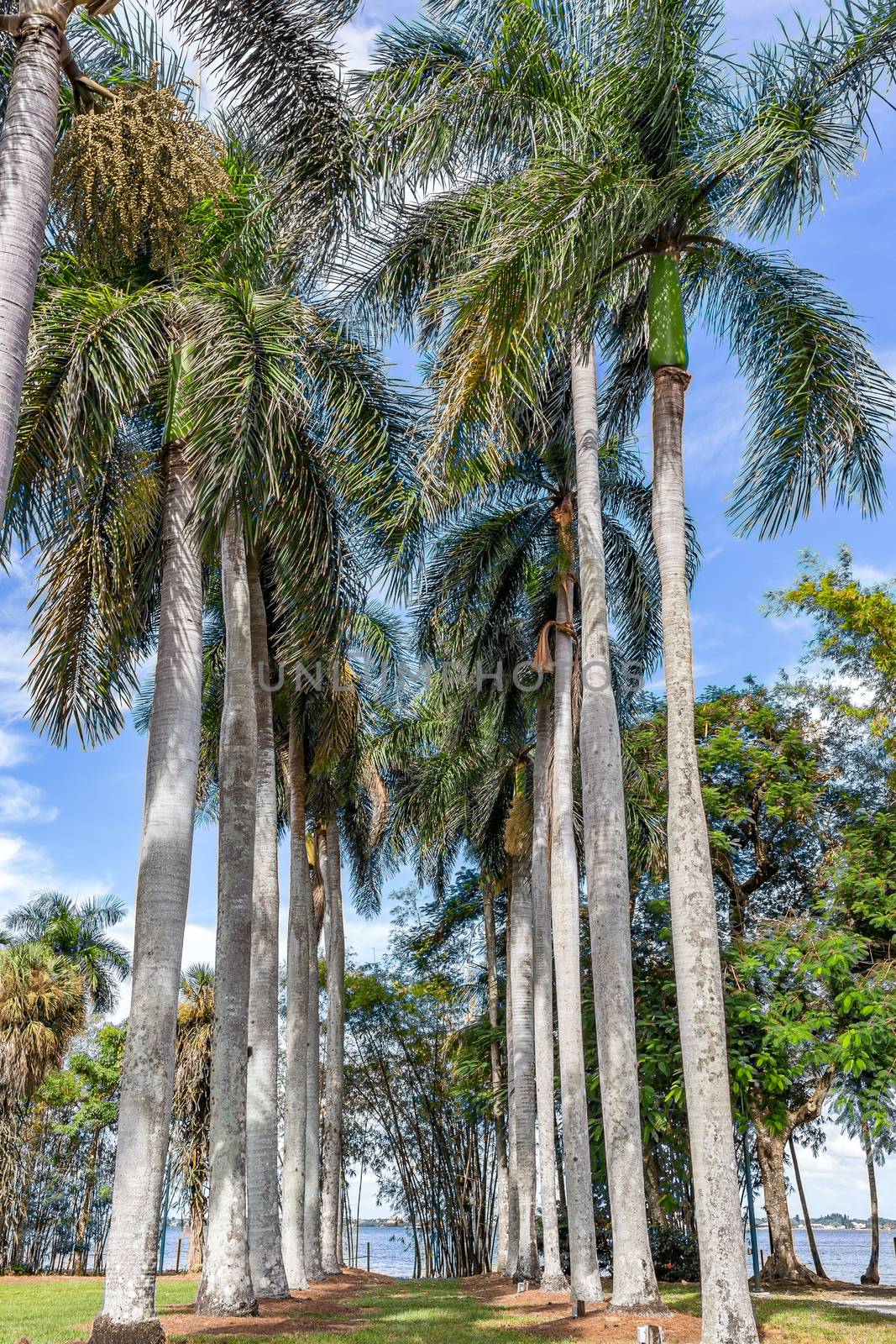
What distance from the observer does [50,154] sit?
20.3 ft

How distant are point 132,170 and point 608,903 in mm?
9301

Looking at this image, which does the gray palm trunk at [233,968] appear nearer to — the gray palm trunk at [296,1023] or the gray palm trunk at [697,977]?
the gray palm trunk at [296,1023]

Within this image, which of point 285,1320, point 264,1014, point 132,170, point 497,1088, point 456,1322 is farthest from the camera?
point 497,1088

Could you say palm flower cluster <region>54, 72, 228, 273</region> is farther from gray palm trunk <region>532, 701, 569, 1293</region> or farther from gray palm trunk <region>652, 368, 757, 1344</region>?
gray palm trunk <region>532, 701, 569, 1293</region>

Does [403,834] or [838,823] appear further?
[403,834]

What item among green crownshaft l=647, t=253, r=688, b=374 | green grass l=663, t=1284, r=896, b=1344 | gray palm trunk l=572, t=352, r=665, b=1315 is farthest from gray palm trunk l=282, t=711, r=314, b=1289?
green crownshaft l=647, t=253, r=688, b=374

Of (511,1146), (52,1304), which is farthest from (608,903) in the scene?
(52,1304)

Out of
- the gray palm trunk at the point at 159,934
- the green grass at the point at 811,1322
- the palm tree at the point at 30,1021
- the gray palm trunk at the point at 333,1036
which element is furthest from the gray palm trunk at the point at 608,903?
the palm tree at the point at 30,1021

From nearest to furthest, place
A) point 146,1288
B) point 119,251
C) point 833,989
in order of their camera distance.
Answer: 1. point 146,1288
2. point 119,251
3. point 833,989

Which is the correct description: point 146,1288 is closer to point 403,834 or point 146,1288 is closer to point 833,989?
point 833,989

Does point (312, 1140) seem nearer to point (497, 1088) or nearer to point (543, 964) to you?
point (543, 964)

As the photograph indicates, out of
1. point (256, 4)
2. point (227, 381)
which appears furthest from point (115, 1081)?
point (256, 4)

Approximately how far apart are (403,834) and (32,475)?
1725 centimetres

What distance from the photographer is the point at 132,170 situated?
764cm
